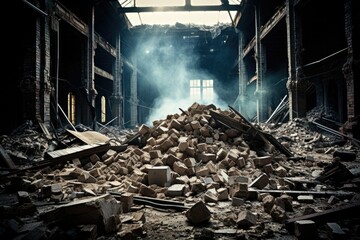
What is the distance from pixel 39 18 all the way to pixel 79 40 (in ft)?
16.5

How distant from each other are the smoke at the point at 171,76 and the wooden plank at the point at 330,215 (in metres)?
24.7

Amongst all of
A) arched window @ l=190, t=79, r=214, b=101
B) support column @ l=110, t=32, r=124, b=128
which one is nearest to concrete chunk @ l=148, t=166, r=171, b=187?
support column @ l=110, t=32, r=124, b=128

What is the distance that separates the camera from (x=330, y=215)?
251 cm

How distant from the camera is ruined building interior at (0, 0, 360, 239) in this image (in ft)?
8.44

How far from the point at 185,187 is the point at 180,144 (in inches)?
61.0

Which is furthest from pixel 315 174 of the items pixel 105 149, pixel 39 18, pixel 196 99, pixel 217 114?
pixel 196 99

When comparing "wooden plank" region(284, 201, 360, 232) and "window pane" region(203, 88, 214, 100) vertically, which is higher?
"window pane" region(203, 88, 214, 100)

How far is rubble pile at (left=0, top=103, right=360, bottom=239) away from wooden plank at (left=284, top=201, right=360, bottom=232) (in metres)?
Answer: 0.01

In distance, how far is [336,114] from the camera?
11453mm

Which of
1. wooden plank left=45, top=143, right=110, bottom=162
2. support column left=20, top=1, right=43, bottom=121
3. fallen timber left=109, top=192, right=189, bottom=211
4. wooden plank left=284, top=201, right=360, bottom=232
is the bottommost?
fallen timber left=109, top=192, right=189, bottom=211

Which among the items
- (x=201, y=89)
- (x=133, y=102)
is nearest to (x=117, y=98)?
(x=133, y=102)

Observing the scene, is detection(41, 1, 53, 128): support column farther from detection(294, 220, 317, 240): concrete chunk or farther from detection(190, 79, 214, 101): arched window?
detection(190, 79, 214, 101): arched window

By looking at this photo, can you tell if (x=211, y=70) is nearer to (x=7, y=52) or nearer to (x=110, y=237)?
(x=7, y=52)

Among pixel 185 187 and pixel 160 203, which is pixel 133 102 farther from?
pixel 160 203
